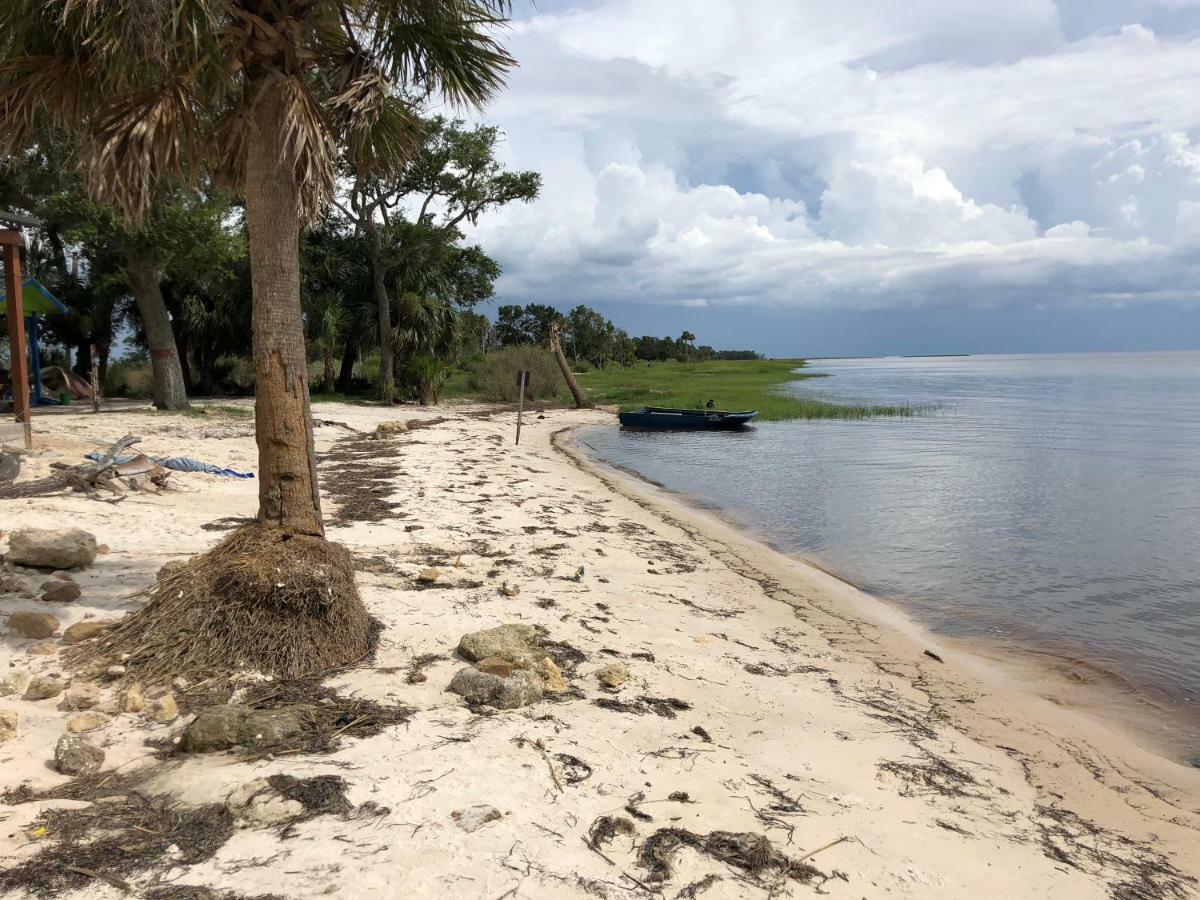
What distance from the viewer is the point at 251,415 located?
834 inches

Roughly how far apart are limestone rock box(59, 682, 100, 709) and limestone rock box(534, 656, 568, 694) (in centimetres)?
256

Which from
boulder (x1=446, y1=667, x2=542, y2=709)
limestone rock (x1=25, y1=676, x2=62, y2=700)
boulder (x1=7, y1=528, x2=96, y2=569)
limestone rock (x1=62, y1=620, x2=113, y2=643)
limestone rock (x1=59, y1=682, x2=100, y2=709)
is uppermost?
boulder (x1=7, y1=528, x2=96, y2=569)

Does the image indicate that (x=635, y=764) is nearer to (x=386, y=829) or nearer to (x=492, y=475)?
(x=386, y=829)

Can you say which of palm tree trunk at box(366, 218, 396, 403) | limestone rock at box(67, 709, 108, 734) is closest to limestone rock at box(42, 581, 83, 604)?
limestone rock at box(67, 709, 108, 734)

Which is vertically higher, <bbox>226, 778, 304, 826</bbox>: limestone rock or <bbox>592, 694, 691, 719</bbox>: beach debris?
<bbox>226, 778, 304, 826</bbox>: limestone rock

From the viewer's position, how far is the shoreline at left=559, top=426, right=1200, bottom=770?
604 cm

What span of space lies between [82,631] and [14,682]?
0.74 metres

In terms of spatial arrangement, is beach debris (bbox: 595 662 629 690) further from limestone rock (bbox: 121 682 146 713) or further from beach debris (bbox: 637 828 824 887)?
limestone rock (bbox: 121 682 146 713)

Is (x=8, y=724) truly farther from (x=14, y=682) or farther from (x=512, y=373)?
(x=512, y=373)

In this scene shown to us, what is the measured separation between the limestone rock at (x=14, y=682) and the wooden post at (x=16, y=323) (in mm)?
8212

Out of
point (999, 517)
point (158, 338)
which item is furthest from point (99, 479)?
point (999, 517)

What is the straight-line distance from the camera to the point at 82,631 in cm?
512

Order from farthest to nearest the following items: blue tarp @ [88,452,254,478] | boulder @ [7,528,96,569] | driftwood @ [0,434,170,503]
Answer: blue tarp @ [88,452,254,478]
driftwood @ [0,434,170,503]
boulder @ [7,528,96,569]

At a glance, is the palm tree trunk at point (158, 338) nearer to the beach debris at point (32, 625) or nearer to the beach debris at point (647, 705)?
the beach debris at point (32, 625)
